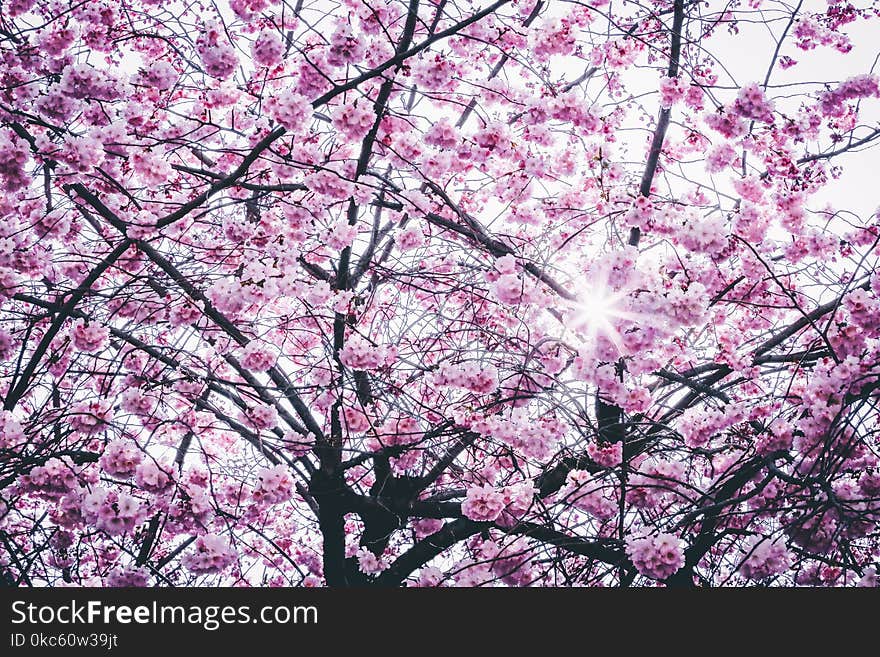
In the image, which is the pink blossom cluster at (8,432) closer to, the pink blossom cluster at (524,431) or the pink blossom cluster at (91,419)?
the pink blossom cluster at (91,419)

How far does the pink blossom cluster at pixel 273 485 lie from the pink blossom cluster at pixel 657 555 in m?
2.22

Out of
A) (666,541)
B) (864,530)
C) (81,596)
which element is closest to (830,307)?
(864,530)

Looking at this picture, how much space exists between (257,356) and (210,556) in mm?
1376

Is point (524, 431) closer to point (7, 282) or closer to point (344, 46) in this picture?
point (344, 46)

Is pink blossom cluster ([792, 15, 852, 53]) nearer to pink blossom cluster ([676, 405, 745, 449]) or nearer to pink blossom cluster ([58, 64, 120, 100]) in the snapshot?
pink blossom cluster ([676, 405, 745, 449])

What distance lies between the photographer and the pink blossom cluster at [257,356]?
184 inches

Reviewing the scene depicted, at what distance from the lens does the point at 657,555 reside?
3.73 m

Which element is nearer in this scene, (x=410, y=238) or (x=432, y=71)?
(x=432, y=71)

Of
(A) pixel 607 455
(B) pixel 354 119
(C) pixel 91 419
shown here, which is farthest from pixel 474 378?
(C) pixel 91 419

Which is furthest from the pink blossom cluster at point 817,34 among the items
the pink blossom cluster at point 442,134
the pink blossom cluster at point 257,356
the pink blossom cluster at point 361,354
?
the pink blossom cluster at point 257,356

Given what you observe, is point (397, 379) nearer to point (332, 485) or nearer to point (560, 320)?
point (332, 485)

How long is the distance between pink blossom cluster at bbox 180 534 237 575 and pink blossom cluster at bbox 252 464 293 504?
40 centimetres

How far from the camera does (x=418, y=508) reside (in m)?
5.35

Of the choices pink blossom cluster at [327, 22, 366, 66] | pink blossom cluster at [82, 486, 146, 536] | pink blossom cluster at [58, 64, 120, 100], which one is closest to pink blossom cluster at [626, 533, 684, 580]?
pink blossom cluster at [82, 486, 146, 536]
